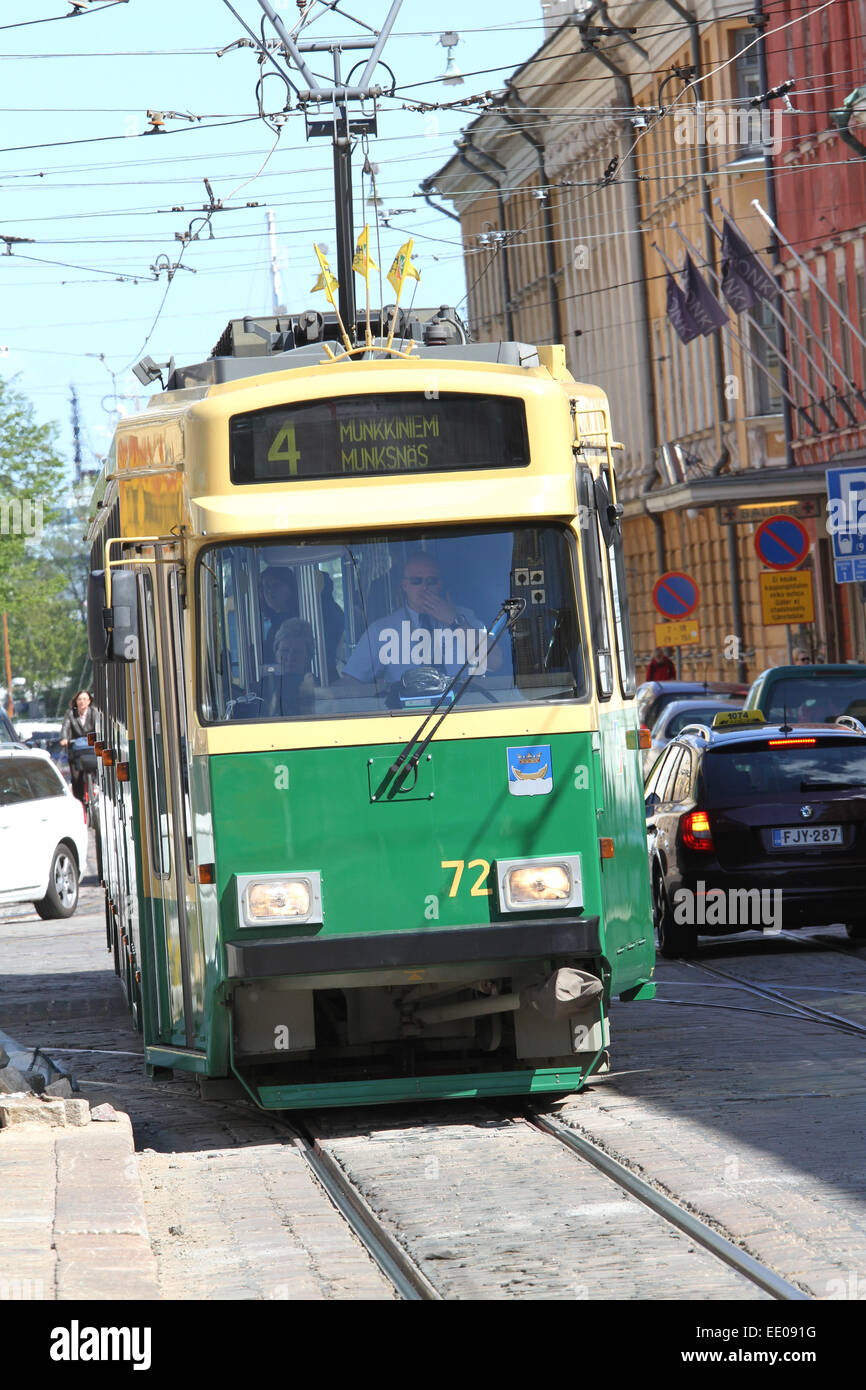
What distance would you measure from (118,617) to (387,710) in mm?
1186

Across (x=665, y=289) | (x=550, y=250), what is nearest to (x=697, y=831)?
(x=665, y=289)

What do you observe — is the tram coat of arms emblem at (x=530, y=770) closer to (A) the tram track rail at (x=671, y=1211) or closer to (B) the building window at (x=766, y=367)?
(A) the tram track rail at (x=671, y=1211)

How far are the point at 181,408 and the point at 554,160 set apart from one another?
163 feet

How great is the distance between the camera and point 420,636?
9.98 m

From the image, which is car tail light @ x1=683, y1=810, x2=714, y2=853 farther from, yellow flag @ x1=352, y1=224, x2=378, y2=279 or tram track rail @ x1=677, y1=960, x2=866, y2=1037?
yellow flag @ x1=352, y1=224, x2=378, y2=279

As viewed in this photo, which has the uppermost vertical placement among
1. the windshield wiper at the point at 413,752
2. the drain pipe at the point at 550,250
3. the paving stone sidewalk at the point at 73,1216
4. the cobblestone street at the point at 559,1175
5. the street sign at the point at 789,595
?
the drain pipe at the point at 550,250

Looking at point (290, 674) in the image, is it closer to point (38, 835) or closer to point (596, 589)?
point (596, 589)

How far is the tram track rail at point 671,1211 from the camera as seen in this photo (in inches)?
269

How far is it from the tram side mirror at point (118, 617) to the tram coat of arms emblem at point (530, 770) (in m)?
1.62

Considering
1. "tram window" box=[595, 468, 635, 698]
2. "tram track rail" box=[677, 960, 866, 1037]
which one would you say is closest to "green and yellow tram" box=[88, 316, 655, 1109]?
"tram window" box=[595, 468, 635, 698]

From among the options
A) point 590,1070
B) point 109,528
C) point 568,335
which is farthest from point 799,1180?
point 568,335

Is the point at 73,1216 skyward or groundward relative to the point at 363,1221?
skyward

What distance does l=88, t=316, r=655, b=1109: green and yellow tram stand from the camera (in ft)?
32.4

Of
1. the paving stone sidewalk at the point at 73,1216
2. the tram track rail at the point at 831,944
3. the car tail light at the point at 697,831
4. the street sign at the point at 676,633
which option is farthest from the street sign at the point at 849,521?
the paving stone sidewalk at the point at 73,1216
